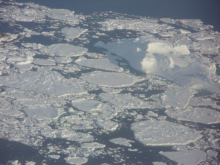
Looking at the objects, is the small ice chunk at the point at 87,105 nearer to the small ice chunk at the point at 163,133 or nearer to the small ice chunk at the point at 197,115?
the small ice chunk at the point at 163,133

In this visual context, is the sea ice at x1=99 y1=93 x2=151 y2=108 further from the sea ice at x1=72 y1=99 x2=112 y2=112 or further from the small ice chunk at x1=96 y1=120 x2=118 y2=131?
the small ice chunk at x1=96 y1=120 x2=118 y2=131

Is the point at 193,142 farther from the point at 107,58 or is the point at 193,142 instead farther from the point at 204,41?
the point at 204,41

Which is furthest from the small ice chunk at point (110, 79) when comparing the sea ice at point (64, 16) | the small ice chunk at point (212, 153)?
the sea ice at point (64, 16)

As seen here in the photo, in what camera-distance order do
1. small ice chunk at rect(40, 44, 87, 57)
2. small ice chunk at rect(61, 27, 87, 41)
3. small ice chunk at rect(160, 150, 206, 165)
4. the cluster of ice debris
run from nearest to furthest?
small ice chunk at rect(160, 150, 206, 165) < the cluster of ice debris < small ice chunk at rect(40, 44, 87, 57) < small ice chunk at rect(61, 27, 87, 41)

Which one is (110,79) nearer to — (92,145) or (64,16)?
(92,145)

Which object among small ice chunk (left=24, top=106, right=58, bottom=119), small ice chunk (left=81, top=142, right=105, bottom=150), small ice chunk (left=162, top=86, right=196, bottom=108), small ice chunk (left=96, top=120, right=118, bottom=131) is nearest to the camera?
small ice chunk (left=81, top=142, right=105, bottom=150)

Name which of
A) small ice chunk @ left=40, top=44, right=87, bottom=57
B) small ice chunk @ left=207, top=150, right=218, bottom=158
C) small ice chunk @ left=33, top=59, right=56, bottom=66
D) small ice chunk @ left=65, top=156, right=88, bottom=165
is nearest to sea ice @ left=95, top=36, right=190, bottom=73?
small ice chunk @ left=40, top=44, right=87, bottom=57

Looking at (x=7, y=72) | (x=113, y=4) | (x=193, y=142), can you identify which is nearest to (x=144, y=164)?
(x=193, y=142)
